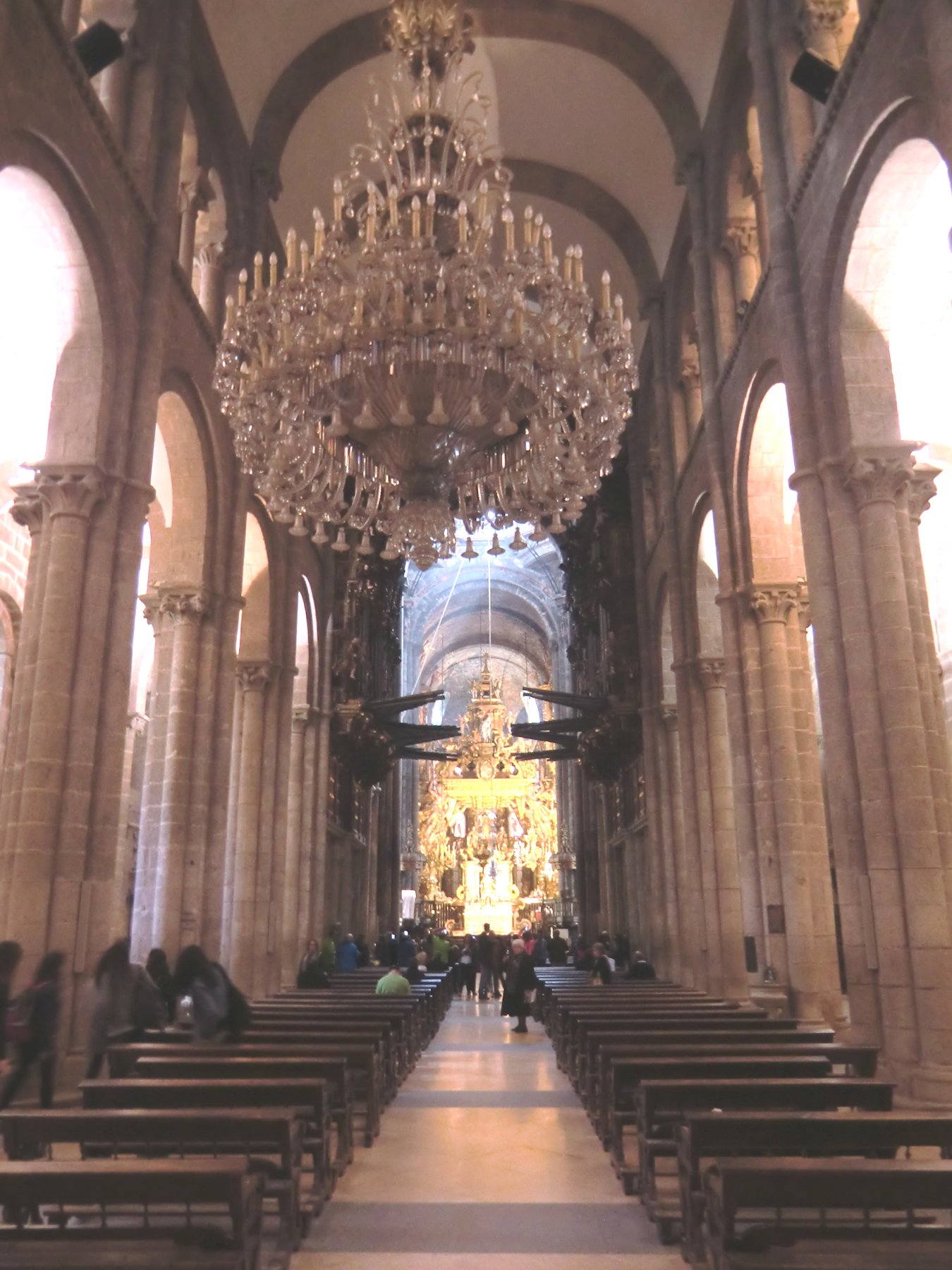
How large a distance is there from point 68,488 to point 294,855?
10.6 meters

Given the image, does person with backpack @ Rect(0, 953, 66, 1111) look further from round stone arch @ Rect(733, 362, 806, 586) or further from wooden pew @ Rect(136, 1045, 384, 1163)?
round stone arch @ Rect(733, 362, 806, 586)

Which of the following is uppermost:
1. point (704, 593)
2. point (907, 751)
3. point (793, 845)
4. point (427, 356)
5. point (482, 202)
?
point (482, 202)

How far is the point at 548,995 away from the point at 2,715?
9.06 meters

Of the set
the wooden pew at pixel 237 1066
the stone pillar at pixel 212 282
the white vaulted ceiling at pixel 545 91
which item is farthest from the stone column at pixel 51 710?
the white vaulted ceiling at pixel 545 91

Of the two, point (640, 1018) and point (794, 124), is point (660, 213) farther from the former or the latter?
point (640, 1018)

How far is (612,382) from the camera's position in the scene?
897 cm

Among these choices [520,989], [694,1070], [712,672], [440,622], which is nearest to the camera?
[694,1070]

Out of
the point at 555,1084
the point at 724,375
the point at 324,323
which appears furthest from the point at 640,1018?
the point at 724,375

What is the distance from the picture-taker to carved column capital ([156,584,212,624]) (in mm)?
13062

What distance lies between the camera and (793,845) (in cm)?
1198

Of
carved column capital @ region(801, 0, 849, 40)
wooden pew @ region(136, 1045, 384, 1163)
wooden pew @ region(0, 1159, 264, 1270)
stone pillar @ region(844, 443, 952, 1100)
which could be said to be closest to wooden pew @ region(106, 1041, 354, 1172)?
wooden pew @ region(136, 1045, 384, 1163)

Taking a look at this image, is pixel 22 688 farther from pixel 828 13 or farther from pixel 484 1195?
pixel 828 13

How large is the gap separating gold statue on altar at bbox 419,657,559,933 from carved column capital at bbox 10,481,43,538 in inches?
1076

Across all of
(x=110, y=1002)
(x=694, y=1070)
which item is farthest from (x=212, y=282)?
(x=694, y=1070)
